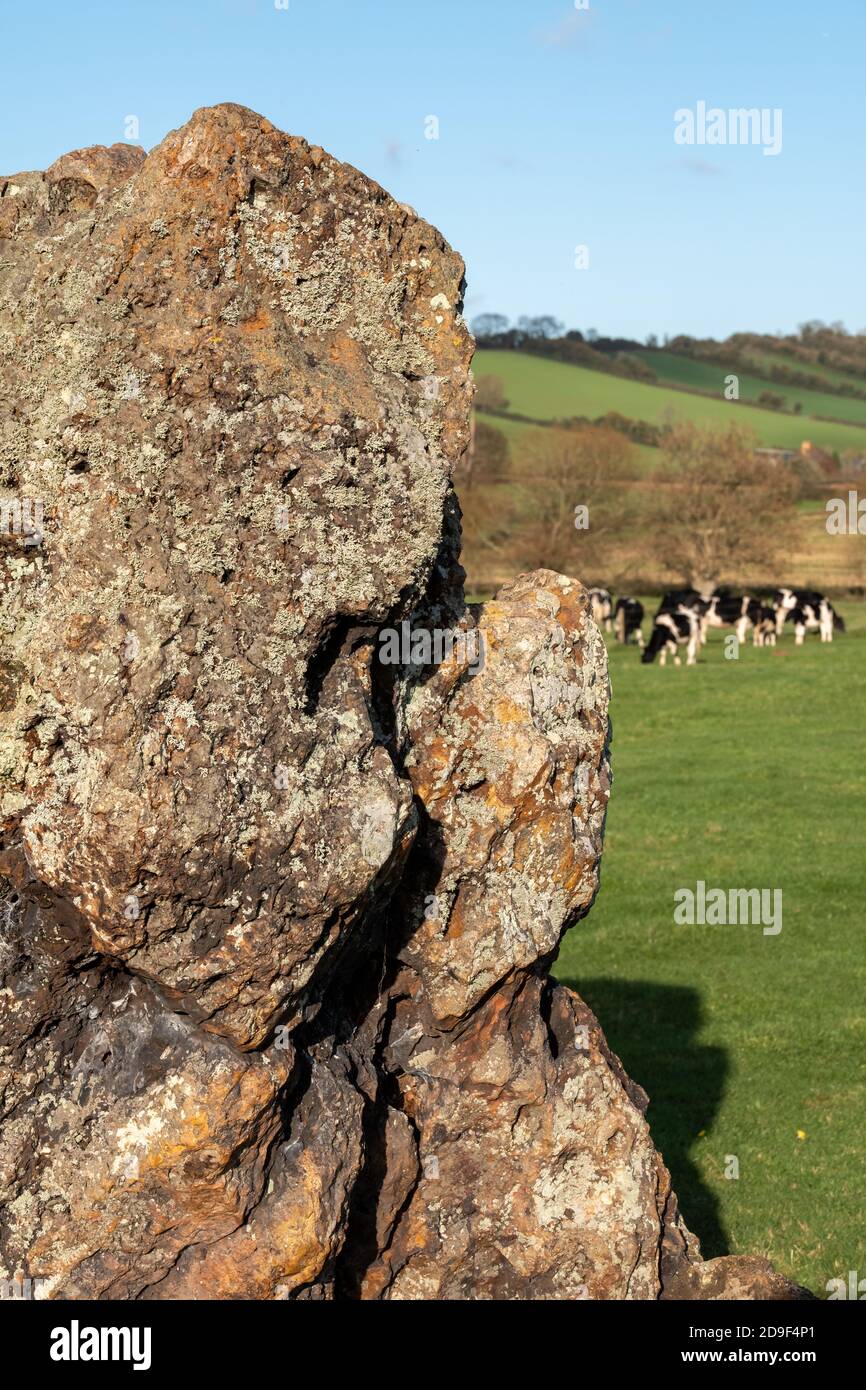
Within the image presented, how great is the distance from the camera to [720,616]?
171ft

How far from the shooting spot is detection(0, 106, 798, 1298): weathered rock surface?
4.91m

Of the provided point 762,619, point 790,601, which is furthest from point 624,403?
point 762,619

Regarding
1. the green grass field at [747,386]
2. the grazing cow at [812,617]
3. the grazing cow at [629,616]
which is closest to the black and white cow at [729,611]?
the grazing cow at [812,617]

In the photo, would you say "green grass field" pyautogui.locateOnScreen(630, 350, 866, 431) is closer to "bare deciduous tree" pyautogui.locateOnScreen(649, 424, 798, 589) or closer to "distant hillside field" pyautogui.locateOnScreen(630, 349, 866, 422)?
"distant hillside field" pyautogui.locateOnScreen(630, 349, 866, 422)

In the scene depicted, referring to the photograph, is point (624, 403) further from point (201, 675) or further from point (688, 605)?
point (201, 675)

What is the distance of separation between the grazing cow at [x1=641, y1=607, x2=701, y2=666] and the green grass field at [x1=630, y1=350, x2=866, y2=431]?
66.8 m

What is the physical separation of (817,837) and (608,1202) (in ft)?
52.9

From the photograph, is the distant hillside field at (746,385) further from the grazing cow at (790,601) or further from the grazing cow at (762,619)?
the grazing cow at (762,619)

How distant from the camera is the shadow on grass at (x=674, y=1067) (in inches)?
402

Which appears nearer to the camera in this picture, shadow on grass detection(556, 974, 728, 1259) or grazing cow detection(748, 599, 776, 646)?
shadow on grass detection(556, 974, 728, 1259)

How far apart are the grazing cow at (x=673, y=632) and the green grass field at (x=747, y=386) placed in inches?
2631

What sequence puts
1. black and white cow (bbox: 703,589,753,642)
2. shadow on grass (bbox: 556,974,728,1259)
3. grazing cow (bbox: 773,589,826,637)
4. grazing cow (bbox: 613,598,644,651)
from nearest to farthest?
shadow on grass (bbox: 556,974,728,1259)
grazing cow (bbox: 613,598,644,651)
black and white cow (bbox: 703,589,753,642)
grazing cow (bbox: 773,589,826,637)

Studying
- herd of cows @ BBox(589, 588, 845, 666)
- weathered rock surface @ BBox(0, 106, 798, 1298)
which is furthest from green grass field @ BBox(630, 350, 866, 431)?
weathered rock surface @ BBox(0, 106, 798, 1298)
